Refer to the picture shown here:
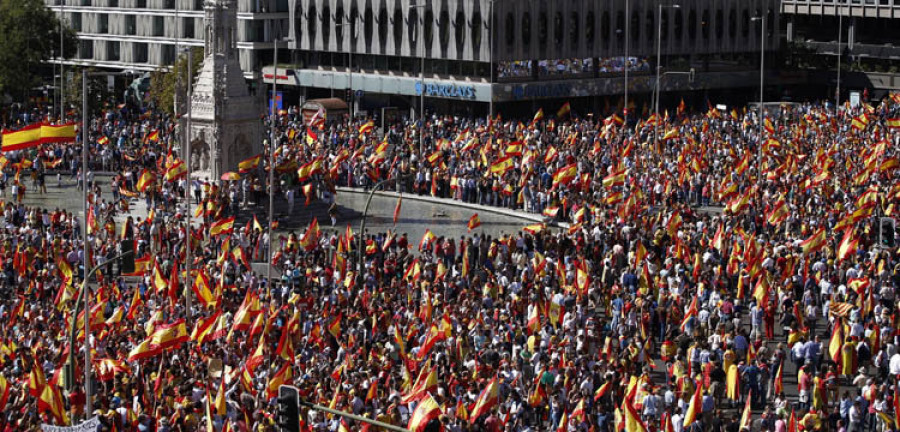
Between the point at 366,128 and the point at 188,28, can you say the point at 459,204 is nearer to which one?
the point at 366,128

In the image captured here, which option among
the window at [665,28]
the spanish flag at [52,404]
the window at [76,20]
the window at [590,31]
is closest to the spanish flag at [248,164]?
the spanish flag at [52,404]

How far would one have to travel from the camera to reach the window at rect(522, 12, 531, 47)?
93.1 m

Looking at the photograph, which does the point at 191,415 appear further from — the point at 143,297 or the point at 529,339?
the point at 143,297

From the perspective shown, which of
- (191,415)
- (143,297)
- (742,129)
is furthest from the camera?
(742,129)

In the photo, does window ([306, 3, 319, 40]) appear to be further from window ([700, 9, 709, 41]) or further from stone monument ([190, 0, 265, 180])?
stone monument ([190, 0, 265, 180])

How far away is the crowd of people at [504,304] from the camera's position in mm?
32719

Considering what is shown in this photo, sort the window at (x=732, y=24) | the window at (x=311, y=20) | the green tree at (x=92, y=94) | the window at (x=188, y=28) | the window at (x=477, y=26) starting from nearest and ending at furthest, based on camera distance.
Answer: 1. the green tree at (x=92, y=94)
2. the window at (x=477, y=26)
3. the window at (x=311, y=20)
4. the window at (x=732, y=24)
5. the window at (x=188, y=28)

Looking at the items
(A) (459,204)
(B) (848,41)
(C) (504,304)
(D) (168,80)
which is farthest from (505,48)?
(C) (504,304)

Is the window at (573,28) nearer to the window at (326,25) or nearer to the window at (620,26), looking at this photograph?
the window at (620,26)

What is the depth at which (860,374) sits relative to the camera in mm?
35031

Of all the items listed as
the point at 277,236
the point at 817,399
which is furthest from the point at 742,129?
the point at 817,399

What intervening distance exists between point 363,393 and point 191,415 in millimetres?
3418

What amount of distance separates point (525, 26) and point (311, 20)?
13.7 meters

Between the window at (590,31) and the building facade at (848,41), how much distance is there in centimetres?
1450
